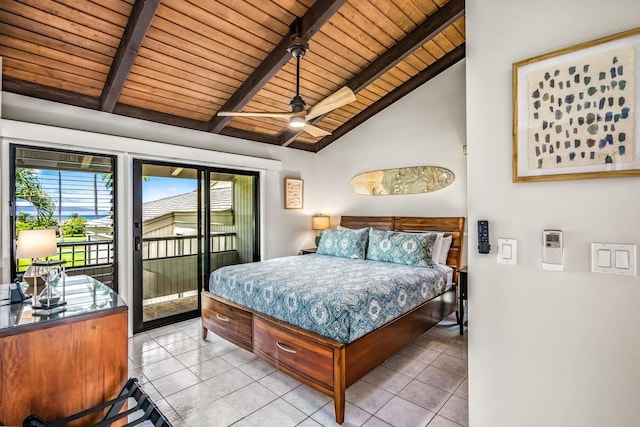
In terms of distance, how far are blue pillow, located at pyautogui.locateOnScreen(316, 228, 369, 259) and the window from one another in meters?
2.62

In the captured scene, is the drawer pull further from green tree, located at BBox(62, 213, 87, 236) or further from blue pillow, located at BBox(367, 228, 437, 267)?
green tree, located at BBox(62, 213, 87, 236)

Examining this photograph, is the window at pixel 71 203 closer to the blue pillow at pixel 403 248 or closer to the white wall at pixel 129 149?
the white wall at pixel 129 149

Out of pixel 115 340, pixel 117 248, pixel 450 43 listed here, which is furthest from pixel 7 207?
pixel 450 43

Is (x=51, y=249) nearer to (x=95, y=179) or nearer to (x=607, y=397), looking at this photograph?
(x=95, y=179)

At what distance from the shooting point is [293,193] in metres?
5.41

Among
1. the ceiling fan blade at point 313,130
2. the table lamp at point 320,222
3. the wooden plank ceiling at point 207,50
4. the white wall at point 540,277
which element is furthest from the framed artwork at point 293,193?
the white wall at point 540,277

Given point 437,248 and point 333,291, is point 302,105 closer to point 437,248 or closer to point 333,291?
point 333,291

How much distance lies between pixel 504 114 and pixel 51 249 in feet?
9.13

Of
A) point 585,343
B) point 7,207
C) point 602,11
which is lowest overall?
point 585,343

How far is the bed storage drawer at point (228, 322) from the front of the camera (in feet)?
9.55

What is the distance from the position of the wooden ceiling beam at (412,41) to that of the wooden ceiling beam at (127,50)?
8.03 ft

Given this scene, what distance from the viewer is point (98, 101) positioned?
341 cm

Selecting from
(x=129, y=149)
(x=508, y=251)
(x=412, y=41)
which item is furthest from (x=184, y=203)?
(x=508, y=251)

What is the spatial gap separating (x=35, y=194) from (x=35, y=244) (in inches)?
59.3
